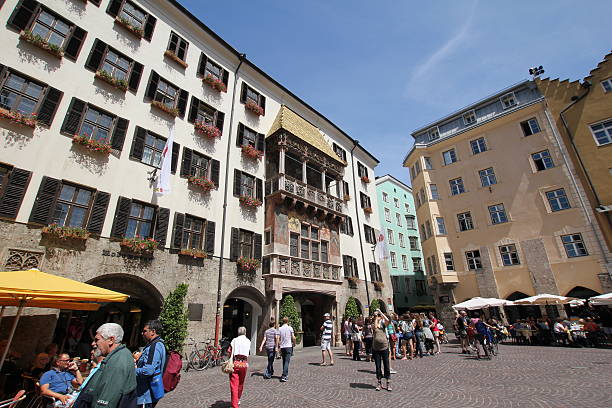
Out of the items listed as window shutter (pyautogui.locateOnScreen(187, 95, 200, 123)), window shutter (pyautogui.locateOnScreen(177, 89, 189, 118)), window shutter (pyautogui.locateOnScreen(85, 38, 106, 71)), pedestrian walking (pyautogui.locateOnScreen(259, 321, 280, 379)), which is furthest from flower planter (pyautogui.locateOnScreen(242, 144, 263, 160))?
pedestrian walking (pyautogui.locateOnScreen(259, 321, 280, 379))

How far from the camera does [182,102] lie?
16500 millimetres

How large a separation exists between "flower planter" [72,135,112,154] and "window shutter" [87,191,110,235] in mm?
1838

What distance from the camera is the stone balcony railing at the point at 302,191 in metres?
19.1

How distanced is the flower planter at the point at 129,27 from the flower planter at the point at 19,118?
6953mm

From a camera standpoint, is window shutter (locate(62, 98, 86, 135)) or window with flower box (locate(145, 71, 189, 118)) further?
window with flower box (locate(145, 71, 189, 118))

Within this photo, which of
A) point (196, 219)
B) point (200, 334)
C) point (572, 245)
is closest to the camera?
point (200, 334)

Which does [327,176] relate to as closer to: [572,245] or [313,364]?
[313,364]

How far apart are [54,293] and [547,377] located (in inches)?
530

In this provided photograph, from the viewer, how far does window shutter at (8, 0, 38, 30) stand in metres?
11.4

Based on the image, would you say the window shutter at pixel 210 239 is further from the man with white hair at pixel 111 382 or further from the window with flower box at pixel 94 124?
the man with white hair at pixel 111 382

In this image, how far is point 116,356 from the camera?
3.28m

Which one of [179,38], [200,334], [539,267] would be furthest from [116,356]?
[539,267]

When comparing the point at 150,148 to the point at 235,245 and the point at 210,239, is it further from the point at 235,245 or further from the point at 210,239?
the point at 235,245

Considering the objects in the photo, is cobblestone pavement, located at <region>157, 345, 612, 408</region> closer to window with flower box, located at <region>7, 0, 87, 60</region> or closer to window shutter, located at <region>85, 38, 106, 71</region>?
window shutter, located at <region>85, 38, 106, 71</region>
